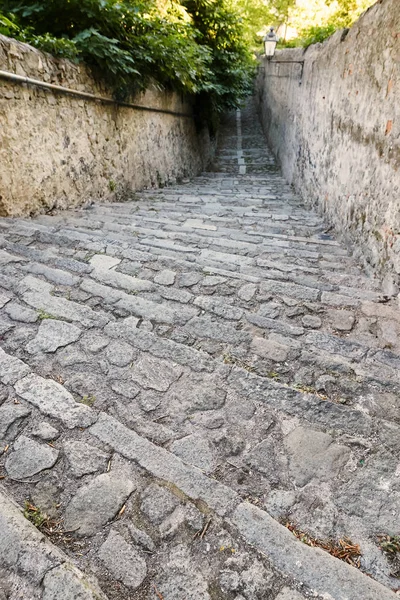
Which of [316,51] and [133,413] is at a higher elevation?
[316,51]

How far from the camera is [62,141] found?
4457 mm

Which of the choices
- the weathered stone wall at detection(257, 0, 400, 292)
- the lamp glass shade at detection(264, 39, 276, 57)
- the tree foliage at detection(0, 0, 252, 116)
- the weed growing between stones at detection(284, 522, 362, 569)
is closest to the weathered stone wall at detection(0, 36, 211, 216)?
the tree foliage at detection(0, 0, 252, 116)

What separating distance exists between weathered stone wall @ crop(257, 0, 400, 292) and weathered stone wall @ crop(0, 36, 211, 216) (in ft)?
9.52

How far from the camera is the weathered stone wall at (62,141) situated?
3.73m

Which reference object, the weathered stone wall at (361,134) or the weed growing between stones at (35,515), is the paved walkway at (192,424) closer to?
the weed growing between stones at (35,515)

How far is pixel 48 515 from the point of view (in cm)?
131

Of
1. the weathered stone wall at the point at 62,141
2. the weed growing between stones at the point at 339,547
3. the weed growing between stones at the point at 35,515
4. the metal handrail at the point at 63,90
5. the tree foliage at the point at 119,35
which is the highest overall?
the tree foliage at the point at 119,35

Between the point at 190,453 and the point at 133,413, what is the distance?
35 cm

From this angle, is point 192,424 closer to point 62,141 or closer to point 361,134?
point 361,134

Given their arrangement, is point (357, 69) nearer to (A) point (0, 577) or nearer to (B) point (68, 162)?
(B) point (68, 162)

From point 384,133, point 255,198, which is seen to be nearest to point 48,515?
point 384,133

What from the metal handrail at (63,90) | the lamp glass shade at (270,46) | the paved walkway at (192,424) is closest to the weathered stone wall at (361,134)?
the paved walkway at (192,424)

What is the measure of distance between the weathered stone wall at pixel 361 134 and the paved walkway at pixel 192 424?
451 mm

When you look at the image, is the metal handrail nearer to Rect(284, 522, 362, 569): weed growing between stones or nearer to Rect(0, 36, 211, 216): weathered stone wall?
Rect(0, 36, 211, 216): weathered stone wall
